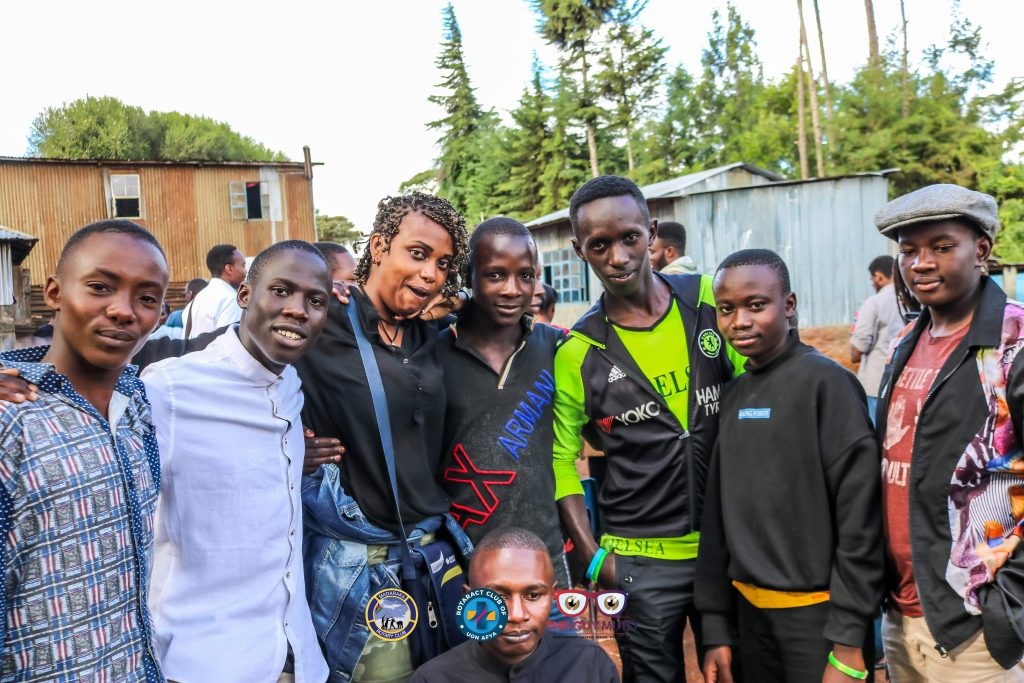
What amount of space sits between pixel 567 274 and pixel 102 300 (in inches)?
773

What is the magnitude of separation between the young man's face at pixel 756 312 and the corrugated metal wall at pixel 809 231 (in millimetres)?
15120

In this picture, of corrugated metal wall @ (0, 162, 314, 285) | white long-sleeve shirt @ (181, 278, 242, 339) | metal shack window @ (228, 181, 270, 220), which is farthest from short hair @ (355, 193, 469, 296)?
metal shack window @ (228, 181, 270, 220)

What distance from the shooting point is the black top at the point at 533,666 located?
2.40 m

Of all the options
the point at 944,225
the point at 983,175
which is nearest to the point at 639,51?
the point at 983,175

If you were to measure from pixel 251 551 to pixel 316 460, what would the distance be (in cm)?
39

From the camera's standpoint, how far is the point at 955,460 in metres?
2.38

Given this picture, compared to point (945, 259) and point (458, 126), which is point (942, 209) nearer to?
point (945, 259)

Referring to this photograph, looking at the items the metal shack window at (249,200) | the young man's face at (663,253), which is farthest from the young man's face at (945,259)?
→ the metal shack window at (249,200)

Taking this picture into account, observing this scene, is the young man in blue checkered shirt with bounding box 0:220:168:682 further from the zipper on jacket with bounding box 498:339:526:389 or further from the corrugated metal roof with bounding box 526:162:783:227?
the corrugated metal roof with bounding box 526:162:783:227

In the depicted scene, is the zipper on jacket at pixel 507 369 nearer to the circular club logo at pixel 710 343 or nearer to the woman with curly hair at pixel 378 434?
the woman with curly hair at pixel 378 434

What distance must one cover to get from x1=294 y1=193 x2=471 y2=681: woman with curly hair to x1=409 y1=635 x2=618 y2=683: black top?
218 mm

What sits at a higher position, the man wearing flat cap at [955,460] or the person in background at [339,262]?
the person in background at [339,262]

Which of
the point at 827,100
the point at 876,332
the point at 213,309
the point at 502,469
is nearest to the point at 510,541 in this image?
the point at 502,469

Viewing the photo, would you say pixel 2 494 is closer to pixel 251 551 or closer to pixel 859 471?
pixel 251 551
